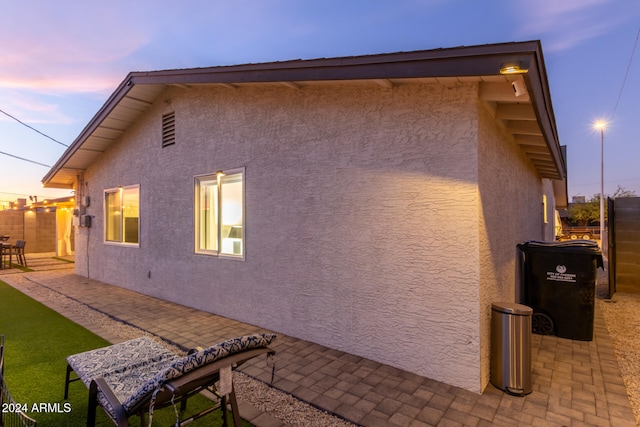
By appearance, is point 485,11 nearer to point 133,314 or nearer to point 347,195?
point 347,195

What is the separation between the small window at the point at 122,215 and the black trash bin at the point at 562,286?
347 inches

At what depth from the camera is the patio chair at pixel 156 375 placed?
6.88ft

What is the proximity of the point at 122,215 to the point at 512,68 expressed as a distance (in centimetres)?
974

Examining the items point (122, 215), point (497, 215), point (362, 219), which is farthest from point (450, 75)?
point (122, 215)

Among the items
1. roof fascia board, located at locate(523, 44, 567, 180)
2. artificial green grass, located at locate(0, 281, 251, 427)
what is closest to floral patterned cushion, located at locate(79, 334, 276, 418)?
artificial green grass, located at locate(0, 281, 251, 427)

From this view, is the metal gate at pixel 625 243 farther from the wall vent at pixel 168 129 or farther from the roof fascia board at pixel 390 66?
the wall vent at pixel 168 129

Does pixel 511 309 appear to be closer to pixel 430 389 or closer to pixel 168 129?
pixel 430 389

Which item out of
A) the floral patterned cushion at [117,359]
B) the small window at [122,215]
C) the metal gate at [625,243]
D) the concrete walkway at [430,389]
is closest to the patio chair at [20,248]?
the small window at [122,215]

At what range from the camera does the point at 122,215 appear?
9188 millimetres

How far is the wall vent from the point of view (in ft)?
24.0

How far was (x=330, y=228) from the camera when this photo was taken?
4.59 metres

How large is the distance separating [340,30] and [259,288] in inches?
708

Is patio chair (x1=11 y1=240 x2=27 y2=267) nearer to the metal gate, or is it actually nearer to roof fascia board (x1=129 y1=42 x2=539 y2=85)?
roof fascia board (x1=129 y1=42 x2=539 y2=85)

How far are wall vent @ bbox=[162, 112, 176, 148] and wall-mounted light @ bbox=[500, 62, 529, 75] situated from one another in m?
6.59
